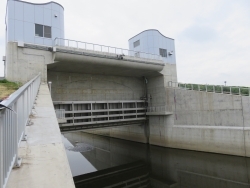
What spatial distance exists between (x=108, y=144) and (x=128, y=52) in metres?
10.3

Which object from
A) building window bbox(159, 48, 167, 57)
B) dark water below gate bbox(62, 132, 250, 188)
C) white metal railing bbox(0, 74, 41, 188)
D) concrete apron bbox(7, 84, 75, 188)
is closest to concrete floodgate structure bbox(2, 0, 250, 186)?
building window bbox(159, 48, 167, 57)

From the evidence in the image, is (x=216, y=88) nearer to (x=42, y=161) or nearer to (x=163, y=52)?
(x=163, y=52)

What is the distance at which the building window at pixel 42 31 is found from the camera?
13.1 m

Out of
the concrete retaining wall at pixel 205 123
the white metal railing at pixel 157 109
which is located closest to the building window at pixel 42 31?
the concrete retaining wall at pixel 205 123

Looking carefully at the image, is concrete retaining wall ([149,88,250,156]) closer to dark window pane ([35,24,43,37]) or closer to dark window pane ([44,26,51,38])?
dark window pane ([44,26,51,38])

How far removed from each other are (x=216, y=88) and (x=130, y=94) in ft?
25.0

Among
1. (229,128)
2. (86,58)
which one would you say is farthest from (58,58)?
(229,128)

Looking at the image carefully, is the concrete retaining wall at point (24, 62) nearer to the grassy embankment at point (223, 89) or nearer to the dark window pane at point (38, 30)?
the dark window pane at point (38, 30)

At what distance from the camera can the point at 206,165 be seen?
12156 mm

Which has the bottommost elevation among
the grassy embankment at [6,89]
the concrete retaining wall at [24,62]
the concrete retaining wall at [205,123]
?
the concrete retaining wall at [205,123]

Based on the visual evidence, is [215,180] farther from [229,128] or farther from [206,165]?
[229,128]

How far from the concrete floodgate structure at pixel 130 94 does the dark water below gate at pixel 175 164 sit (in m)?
1.02

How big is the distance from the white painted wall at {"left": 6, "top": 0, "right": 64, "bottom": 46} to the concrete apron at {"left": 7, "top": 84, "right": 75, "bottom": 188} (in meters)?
9.74

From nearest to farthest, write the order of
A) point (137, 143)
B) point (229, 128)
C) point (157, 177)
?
point (157, 177)
point (229, 128)
point (137, 143)
